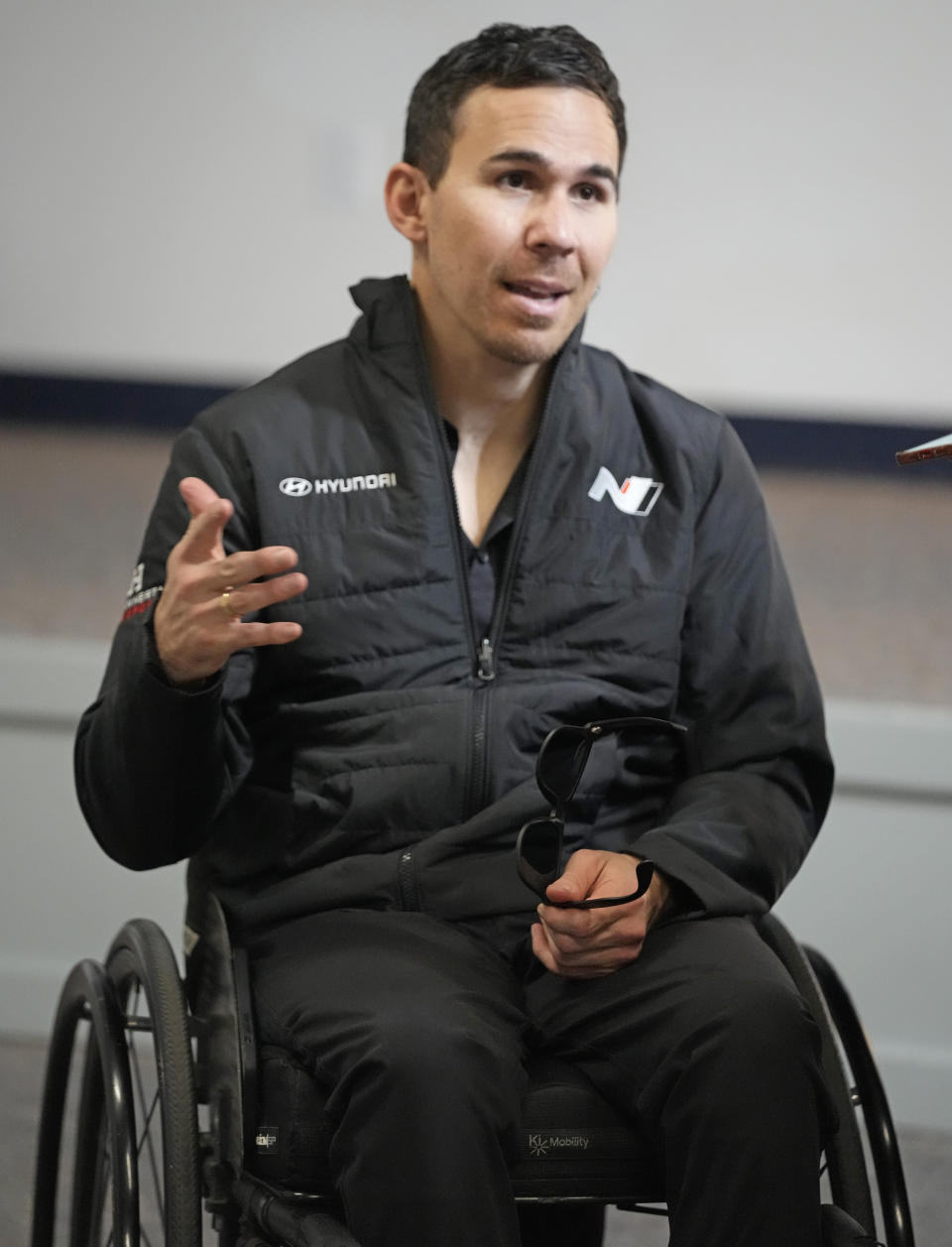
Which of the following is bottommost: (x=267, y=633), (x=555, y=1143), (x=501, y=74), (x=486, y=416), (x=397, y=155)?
(x=555, y=1143)

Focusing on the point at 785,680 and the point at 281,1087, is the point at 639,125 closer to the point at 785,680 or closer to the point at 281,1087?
the point at 785,680

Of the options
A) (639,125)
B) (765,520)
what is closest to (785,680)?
(765,520)

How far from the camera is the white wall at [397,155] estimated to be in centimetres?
231

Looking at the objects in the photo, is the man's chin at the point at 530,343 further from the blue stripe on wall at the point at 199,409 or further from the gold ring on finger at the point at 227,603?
the blue stripe on wall at the point at 199,409

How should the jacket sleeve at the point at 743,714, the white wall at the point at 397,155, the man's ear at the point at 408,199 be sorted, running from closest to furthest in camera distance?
the jacket sleeve at the point at 743,714 < the man's ear at the point at 408,199 < the white wall at the point at 397,155

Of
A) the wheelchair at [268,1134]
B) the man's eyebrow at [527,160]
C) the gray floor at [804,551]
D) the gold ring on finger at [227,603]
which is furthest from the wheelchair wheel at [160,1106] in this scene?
the gray floor at [804,551]

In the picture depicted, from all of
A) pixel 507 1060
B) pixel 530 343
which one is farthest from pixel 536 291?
pixel 507 1060

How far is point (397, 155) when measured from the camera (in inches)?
93.4

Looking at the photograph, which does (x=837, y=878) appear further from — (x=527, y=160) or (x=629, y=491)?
(x=527, y=160)

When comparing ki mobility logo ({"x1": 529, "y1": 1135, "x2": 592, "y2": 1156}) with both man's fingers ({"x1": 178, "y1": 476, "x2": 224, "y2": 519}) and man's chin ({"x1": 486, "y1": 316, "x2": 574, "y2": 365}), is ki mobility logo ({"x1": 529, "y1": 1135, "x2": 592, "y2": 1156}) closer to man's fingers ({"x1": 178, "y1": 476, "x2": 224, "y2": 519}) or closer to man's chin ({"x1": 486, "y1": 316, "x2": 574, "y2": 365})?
man's fingers ({"x1": 178, "y1": 476, "x2": 224, "y2": 519})

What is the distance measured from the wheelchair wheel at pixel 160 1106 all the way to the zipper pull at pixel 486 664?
368mm

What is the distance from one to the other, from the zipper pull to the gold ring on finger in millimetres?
310

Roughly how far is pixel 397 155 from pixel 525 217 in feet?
2.98

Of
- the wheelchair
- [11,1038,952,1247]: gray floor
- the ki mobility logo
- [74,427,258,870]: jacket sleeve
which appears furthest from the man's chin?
[11,1038,952,1247]: gray floor
